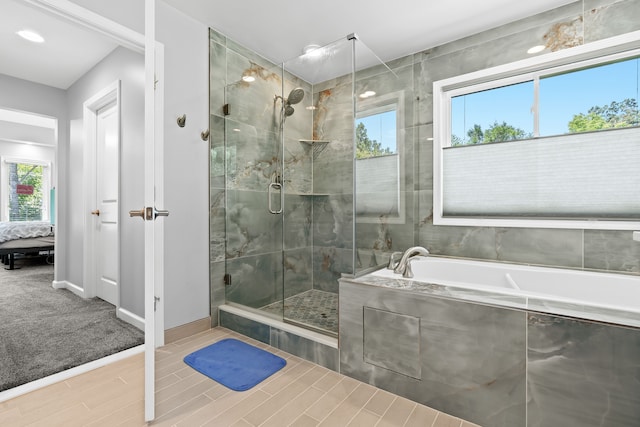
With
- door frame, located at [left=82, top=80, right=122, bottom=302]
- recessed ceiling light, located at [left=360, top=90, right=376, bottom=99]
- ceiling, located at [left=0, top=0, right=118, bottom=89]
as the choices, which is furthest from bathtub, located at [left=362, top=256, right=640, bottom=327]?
ceiling, located at [left=0, top=0, right=118, bottom=89]

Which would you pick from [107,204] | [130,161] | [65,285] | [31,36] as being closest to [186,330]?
[130,161]

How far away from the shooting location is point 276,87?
244 centimetres

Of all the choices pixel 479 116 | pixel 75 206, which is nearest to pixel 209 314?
pixel 75 206

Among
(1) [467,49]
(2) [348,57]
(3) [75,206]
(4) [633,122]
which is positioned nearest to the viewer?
(4) [633,122]

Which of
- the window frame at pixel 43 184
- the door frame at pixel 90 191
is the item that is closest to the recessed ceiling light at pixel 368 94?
the door frame at pixel 90 191

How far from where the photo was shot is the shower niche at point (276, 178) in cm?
222

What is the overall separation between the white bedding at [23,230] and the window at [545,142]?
586 cm

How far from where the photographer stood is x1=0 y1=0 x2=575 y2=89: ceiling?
208 cm

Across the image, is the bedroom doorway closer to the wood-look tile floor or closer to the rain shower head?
the wood-look tile floor

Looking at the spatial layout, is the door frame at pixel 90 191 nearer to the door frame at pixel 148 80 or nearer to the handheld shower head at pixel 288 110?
the door frame at pixel 148 80

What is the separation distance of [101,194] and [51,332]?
4.48ft

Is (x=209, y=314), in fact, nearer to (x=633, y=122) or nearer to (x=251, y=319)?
(x=251, y=319)

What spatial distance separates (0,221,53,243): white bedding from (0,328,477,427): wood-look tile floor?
4.10 metres

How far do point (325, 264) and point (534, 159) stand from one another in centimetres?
178
